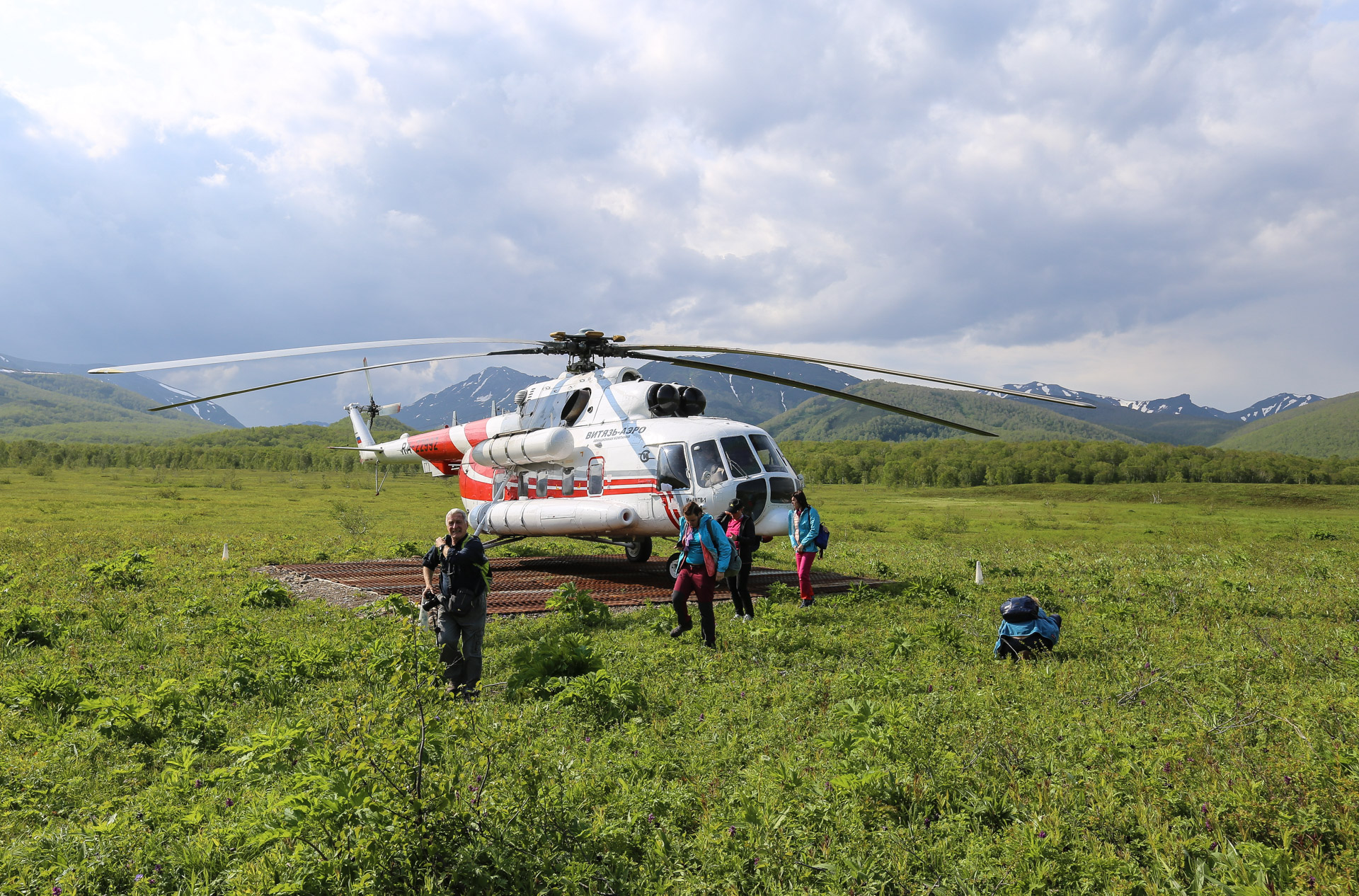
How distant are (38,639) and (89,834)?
721 cm

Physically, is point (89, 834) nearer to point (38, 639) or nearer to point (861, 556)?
point (38, 639)

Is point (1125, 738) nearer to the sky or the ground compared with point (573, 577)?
nearer to the sky

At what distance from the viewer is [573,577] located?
17.4m

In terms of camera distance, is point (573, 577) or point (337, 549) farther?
point (337, 549)

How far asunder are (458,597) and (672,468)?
736cm

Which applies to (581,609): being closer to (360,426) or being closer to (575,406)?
(575,406)

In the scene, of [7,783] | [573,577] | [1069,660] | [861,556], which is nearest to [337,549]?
[573,577]

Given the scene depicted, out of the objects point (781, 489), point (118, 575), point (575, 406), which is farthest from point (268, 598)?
point (781, 489)

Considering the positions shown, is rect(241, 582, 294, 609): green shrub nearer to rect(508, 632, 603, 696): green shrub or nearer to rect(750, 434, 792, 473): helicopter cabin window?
rect(508, 632, 603, 696): green shrub

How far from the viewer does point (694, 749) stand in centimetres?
575

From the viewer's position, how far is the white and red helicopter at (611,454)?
13.6 metres

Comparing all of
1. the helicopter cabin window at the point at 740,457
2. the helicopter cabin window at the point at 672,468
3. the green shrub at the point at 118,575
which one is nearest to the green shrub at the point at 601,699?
the helicopter cabin window at the point at 740,457

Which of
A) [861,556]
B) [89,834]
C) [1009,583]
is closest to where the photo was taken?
[89,834]

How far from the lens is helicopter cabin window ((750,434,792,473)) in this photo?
14.0 m
